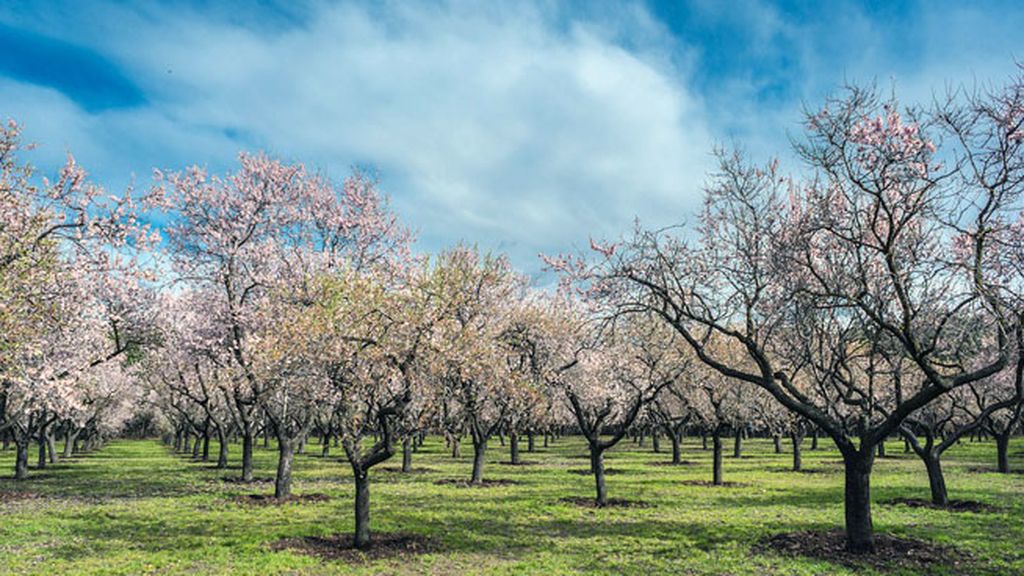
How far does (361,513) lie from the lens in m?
17.6

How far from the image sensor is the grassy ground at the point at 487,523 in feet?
→ 51.5

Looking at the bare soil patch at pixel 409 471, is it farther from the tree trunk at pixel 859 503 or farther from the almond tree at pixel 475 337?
the tree trunk at pixel 859 503

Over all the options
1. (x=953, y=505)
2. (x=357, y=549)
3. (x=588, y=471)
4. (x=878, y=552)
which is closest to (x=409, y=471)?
(x=588, y=471)

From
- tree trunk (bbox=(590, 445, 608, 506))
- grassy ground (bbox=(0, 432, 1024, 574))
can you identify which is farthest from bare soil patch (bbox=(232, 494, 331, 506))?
tree trunk (bbox=(590, 445, 608, 506))

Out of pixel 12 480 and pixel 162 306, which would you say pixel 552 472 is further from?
pixel 12 480

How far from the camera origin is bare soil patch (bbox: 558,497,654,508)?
25844 mm

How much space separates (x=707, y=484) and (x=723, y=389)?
5.34 meters

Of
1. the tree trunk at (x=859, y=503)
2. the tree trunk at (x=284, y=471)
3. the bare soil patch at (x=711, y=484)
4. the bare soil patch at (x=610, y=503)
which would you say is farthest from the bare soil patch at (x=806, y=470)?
the tree trunk at (x=284, y=471)

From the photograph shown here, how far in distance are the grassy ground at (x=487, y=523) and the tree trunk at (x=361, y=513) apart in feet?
5.27

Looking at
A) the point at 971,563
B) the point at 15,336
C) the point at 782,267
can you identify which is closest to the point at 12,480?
the point at 15,336

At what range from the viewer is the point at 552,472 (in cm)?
4259

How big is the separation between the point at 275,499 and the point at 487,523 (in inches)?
421

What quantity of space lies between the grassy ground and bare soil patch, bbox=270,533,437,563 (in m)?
0.42

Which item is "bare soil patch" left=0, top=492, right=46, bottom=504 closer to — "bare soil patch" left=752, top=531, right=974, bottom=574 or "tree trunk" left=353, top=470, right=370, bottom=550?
"tree trunk" left=353, top=470, right=370, bottom=550
